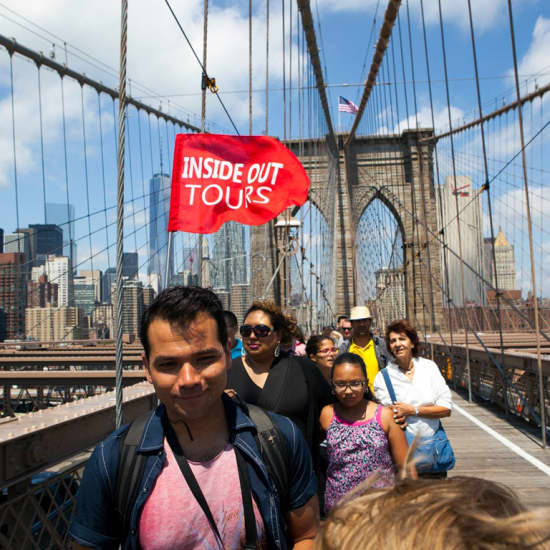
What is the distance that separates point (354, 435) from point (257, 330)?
546mm

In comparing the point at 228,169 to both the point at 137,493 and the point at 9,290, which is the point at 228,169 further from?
the point at 9,290

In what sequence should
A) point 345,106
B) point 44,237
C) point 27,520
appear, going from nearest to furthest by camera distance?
1. point 27,520
2. point 345,106
3. point 44,237

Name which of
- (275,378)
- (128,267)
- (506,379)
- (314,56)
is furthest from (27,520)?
(128,267)

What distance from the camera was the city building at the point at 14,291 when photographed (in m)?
14.6

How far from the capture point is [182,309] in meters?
1.09

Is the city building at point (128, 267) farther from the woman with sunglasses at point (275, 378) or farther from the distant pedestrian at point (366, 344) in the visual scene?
the distant pedestrian at point (366, 344)

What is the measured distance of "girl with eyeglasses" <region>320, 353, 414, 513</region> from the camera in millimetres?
2090

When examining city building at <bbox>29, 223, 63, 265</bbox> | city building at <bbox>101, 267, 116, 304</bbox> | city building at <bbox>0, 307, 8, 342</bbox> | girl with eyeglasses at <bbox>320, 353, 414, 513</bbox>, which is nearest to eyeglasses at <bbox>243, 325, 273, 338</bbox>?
girl with eyeglasses at <bbox>320, 353, 414, 513</bbox>

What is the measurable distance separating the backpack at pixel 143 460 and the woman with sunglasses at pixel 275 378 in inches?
37.2

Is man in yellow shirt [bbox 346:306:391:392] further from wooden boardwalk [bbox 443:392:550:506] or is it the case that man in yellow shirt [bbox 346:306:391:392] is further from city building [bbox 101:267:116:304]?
city building [bbox 101:267:116:304]

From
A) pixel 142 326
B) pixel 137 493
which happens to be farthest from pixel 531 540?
pixel 142 326

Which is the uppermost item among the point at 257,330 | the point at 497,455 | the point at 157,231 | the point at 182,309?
the point at 157,231

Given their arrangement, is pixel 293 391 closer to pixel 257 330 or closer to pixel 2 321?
pixel 257 330

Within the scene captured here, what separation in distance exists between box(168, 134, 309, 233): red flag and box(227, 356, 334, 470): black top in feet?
4.34
